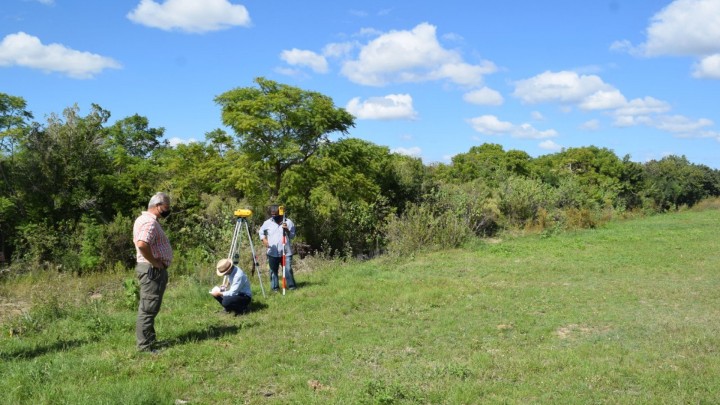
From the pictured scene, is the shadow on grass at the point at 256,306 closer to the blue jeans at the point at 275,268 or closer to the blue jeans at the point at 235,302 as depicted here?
the blue jeans at the point at 235,302

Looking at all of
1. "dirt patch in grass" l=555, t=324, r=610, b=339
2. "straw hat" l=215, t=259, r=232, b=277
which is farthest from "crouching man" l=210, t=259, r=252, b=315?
"dirt patch in grass" l=555, t=324, r=610, b=339

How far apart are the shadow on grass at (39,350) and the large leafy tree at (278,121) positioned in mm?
11341

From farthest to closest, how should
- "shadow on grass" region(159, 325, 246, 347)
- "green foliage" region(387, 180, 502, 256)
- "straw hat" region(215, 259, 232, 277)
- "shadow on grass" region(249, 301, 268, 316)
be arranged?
"green foliage" region(387, 180, 502, 256) < "shadow on grass" region(249, 301, 268, 316) < "straw hat" region(215, 259, 232, 277) < "shadow on grass" region(159, 325, 246, 347)

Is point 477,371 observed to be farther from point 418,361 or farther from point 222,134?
point 222,134

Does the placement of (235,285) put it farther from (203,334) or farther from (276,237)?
(276,237)

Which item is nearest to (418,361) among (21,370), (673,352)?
(673,352)

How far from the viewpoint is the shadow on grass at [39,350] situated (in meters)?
6.45

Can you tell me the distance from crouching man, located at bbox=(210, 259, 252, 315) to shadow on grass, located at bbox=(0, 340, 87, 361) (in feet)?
6.76

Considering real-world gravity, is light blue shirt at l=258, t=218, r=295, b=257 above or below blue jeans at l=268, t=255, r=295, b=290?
above

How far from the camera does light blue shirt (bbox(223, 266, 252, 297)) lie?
8.40m

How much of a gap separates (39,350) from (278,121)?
12.6 meters

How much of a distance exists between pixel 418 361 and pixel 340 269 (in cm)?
708

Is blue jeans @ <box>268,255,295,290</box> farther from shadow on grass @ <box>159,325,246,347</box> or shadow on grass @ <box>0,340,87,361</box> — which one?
shadow on grass @ <box>0,340,87,361</box>

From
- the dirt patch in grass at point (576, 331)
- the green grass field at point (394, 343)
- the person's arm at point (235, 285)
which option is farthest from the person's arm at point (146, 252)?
the dirt patch in grass at point (576, 331)
